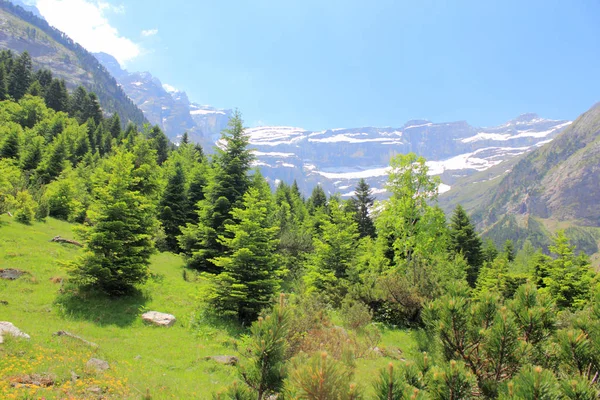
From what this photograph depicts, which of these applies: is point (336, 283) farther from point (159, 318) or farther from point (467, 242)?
point (467, 242)

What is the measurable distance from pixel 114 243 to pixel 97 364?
6856 millimetres

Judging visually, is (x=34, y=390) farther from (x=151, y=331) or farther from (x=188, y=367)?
(x=151, y=331)

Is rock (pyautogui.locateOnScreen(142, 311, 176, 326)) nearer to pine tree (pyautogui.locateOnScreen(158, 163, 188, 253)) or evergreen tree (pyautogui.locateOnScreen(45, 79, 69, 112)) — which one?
pine tree (pyautogui.locateOnScreen(158, 163, 188, 253))

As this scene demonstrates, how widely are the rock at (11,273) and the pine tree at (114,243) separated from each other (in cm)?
235

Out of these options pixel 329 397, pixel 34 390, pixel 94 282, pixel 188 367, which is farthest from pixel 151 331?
A: pixel 329 397

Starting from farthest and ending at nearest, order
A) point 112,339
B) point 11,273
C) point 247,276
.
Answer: point 247,276
point 11,273
point 112,339

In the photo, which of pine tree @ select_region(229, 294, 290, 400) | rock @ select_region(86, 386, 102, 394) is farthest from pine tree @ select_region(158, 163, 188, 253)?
pine tree @ select_region(229, 294, 290, 400)

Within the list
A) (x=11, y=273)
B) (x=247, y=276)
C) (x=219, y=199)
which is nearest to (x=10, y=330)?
(x=11, y=273)

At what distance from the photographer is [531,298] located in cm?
457

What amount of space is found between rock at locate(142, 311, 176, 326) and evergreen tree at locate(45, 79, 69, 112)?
86.7m

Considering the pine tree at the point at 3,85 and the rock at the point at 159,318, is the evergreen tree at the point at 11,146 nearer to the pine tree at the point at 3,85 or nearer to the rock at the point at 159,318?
the rock at the point at 159,318

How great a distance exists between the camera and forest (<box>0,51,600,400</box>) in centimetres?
358

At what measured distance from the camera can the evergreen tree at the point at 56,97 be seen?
77625 mm

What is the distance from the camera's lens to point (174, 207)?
3008 centimetres
